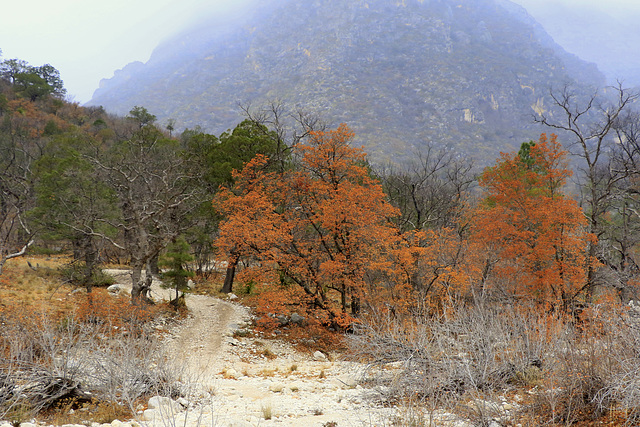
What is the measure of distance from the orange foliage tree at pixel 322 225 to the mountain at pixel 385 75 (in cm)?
5774

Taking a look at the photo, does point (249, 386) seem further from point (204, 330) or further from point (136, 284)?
point (204, 330)

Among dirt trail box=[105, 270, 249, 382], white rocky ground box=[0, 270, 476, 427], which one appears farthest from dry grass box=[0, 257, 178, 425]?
dirt trail box=[105, 270, 249, 382]

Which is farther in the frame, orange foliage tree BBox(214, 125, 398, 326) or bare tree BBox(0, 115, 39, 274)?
bare tree BBox(0, 115, 39, 274)

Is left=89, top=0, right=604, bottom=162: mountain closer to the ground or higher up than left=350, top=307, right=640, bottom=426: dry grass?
higher up

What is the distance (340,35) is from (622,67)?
490 feet

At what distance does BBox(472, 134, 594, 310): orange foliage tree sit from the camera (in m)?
15.1

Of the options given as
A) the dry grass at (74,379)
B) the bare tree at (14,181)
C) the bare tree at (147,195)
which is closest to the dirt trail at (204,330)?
the bare tree at (147,195)

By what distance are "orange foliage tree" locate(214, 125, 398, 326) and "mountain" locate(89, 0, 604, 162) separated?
57.7 m

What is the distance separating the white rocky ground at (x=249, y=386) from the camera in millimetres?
6547

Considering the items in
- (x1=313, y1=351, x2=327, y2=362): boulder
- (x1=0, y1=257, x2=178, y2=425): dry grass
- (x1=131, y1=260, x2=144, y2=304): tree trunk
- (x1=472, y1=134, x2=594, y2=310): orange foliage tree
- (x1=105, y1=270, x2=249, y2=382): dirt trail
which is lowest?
(x1=313, y1=351, x2=327, y2=362): boulder

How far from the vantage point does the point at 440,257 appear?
57.8 feet

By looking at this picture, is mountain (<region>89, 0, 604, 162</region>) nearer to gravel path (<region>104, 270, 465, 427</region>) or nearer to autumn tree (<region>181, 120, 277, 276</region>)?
autumn tree (<region>181, 120, 277, 276</region>)

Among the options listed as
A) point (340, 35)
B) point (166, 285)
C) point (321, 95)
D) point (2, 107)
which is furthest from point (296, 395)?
point (340, 35)

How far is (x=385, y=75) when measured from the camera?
127 m
